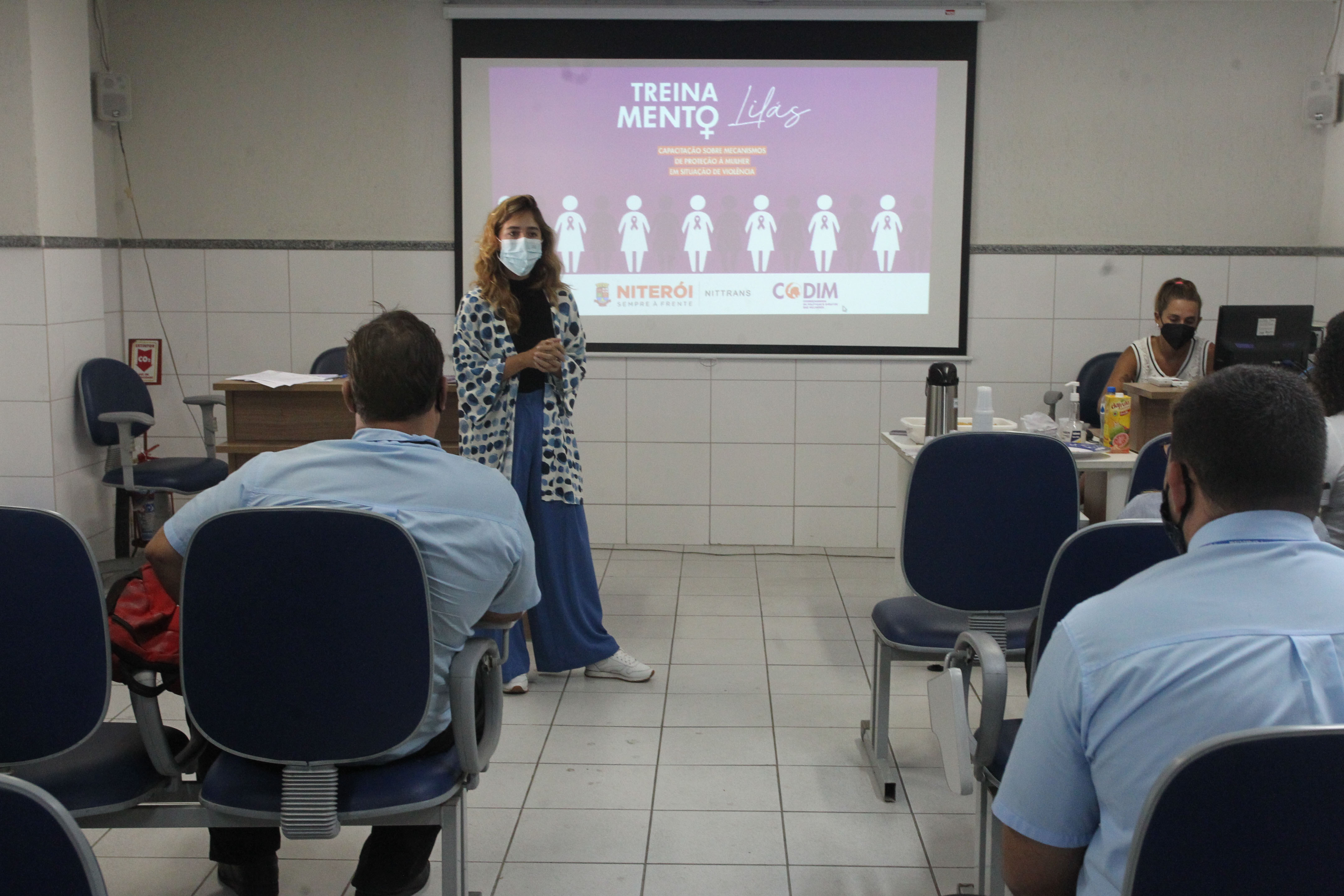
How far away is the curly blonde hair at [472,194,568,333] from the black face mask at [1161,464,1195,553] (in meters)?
2.40

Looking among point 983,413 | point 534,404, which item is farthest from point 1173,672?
point 534,404

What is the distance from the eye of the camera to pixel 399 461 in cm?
190

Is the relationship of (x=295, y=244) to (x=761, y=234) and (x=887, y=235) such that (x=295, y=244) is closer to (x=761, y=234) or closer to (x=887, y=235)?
(x=761, y=234)

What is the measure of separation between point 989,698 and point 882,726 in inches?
42.4

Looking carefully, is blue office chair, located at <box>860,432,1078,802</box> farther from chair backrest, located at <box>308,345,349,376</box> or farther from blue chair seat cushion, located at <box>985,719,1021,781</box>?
chair backrest, located at <box>308,345,349,376</box>

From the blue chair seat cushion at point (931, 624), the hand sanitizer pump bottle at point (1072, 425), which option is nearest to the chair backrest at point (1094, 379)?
the hand sanitizer pump bottle at point (1072, 425)

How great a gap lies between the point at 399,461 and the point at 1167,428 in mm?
2880

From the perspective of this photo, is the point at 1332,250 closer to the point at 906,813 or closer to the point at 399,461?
the point at 906,813

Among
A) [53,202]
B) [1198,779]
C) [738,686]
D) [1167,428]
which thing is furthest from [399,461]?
[53,202]

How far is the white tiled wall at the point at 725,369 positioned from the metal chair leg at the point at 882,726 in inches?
96.8

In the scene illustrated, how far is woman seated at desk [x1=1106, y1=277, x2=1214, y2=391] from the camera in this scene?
439cm

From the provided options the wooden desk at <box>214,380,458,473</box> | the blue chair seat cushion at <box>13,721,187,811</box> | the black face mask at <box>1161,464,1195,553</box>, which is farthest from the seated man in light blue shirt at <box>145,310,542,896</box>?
the wooden desk at <box>214,380,458,473</box>

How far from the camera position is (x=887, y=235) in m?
5.33

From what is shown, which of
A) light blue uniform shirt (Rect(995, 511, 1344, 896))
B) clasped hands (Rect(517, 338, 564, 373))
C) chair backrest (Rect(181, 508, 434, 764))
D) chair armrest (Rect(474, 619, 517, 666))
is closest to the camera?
light blue uniform shirt (Rect(995, 511, 1344, 896))
